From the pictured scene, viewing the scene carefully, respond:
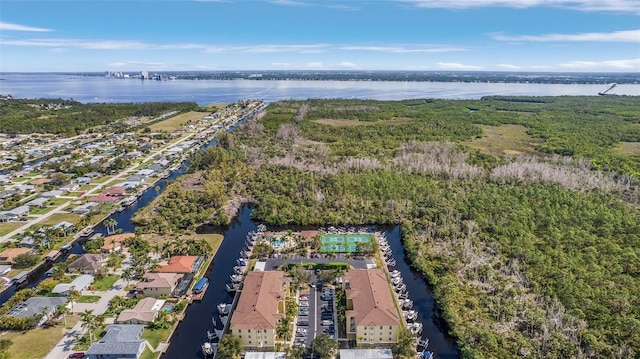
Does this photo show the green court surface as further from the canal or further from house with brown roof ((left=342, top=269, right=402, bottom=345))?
house with brown roof ((left=342, top=269, right=402, bottom=345))

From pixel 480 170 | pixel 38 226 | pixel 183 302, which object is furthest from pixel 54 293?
pixel 480 170

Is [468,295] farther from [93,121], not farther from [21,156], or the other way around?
[93,121]

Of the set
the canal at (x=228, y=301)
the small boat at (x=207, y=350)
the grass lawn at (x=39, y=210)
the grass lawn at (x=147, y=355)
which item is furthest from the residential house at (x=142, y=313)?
the grass lawn at (x=39, y=210)

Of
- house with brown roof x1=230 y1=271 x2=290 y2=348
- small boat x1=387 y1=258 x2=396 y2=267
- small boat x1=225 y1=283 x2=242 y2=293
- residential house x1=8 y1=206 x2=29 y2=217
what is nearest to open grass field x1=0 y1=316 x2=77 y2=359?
small boat x1=225 y1=283 x2=242 y2=293

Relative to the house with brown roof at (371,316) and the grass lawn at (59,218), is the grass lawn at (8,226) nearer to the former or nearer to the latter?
the grass lawn at (59,218)

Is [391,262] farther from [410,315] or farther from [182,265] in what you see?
[182,265]

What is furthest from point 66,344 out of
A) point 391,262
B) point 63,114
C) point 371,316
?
point 63,114
